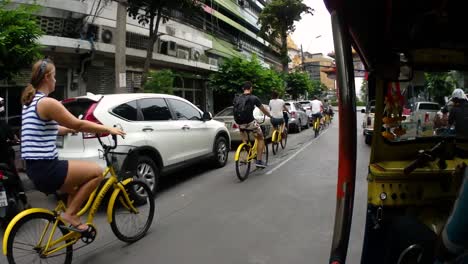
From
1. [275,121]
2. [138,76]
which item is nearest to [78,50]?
[138,76]

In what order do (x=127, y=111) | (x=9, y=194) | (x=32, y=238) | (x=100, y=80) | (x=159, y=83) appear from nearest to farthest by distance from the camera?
(x=32, y=238)
(x=9, y=194)
(x=127, y=111)
(x=159, y=83)
(x=100, y=80)

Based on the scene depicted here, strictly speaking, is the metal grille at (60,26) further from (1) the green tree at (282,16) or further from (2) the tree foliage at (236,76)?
(1) the green tree at (282,16)

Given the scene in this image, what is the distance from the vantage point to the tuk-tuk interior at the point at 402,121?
1684 mm

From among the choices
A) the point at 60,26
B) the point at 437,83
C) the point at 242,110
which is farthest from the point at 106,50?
the point at 437,83

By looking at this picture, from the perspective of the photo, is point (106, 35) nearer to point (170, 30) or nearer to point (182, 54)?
point (170, 30)

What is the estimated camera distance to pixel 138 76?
1698 centimetres

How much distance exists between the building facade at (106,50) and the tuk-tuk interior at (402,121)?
29.0 ft

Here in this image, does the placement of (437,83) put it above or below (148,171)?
above

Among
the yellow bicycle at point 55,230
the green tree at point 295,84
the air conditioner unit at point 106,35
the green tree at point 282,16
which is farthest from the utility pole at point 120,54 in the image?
the green tree at point 295,84

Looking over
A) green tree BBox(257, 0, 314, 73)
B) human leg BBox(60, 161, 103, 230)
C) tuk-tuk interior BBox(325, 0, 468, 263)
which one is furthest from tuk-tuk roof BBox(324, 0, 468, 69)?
green tree BBox(257, 0, 314, 73)

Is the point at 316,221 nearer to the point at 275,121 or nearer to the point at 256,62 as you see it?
the point at 275,121

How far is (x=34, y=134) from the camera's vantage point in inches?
137

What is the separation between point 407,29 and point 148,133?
16.1ft

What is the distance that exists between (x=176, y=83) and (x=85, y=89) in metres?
7.09
